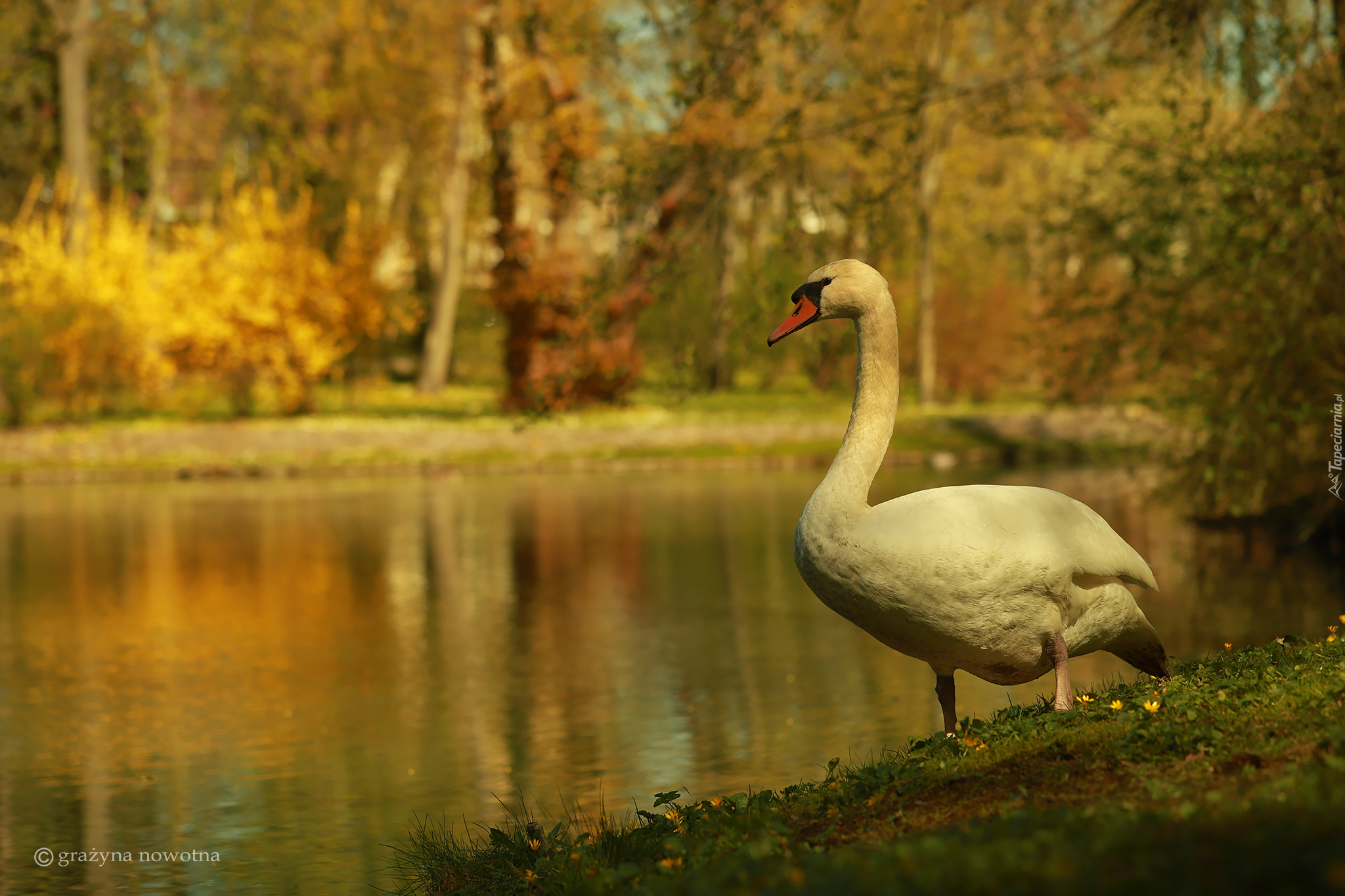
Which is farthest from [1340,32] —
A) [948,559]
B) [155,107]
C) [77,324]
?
[155,107]

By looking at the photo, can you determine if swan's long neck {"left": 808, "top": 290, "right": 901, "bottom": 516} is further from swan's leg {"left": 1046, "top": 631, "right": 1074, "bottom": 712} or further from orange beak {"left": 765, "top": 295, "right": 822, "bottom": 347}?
swan's leg {"left": 1046, "top": 631, "right": 1074, "bottom": 712}

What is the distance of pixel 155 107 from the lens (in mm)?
43031

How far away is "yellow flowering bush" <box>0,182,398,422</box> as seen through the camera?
33125mm

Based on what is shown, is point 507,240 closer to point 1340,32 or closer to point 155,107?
point 155,107

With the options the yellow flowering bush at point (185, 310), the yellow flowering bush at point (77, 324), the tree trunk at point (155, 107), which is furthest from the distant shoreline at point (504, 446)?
the tree trunk at point (155, 107)

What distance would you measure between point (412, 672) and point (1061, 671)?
→ 6.53m

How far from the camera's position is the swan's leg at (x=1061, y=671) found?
582 cm

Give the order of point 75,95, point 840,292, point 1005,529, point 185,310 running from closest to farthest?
point 1005,529
point 840,292
point 185,310
point 75,95

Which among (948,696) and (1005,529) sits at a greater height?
(1005,529)

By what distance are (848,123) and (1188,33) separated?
3048 mm

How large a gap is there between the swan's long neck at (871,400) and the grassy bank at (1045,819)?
1.19 meters

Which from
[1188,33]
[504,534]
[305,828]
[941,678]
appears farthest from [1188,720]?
[504,534]

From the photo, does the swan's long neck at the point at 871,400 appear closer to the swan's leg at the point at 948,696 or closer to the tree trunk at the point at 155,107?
the swan's leg at the point at 948,696

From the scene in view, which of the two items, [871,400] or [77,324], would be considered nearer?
[871,400]
